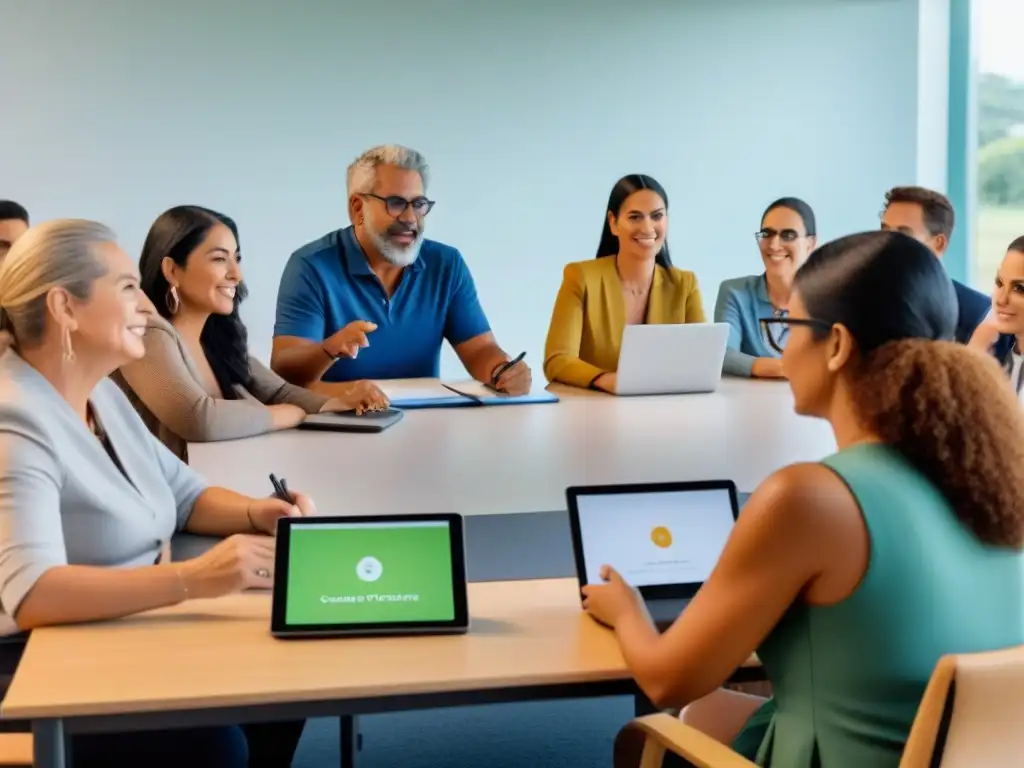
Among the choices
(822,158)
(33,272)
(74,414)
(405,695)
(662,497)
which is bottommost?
(405,695)

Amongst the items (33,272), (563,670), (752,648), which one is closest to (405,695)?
(563,670)

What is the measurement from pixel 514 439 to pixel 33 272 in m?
1.38

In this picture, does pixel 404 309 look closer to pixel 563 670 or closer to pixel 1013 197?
pixel 563 670

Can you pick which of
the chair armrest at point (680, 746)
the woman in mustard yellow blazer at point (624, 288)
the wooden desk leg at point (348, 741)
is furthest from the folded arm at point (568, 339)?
the chair armrest at point (680, 746)

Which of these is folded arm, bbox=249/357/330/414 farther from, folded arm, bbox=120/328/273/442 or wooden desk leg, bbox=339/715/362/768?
wooden desk leg, bbox=339/715/362/768

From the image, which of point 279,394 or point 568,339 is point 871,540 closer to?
point 279,394

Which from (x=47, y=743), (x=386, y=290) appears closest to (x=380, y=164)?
(x=386, y=290)

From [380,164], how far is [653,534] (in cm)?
243

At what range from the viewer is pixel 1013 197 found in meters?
6.43

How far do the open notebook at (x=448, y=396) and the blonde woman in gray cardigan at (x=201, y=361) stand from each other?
19 cm

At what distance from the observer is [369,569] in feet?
5.96

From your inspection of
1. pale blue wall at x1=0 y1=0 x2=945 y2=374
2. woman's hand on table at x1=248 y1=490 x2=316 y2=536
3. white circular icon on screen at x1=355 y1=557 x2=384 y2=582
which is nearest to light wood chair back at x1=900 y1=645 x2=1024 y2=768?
white circular icon on screen at x1=355 y1=557 x2=384 y2=582

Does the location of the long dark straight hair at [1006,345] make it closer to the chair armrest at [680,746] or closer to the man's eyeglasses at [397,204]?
the man's eyeglasses at [397,204]

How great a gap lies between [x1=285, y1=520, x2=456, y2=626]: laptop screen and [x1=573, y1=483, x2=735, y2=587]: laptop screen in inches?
9.5
